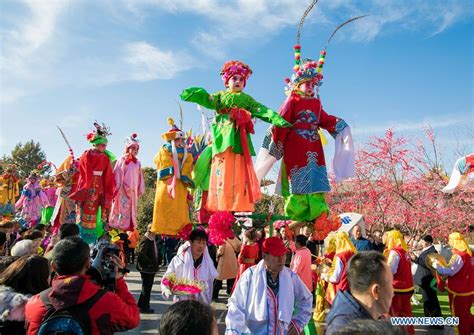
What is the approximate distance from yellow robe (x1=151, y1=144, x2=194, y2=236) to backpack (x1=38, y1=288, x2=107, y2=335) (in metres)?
2.36

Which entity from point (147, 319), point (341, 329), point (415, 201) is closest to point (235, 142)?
point (341, 329)

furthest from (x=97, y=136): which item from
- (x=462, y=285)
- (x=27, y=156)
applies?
(x=27, y=156)

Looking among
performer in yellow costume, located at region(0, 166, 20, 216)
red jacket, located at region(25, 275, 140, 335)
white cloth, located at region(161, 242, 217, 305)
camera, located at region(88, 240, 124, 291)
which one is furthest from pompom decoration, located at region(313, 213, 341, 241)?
performer in yellow costume, located at region(0, 166, 20, 216)

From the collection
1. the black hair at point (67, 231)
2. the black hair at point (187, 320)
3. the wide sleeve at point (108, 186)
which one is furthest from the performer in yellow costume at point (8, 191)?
the black hair at point (187, 320)

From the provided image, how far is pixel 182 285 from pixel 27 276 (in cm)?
222

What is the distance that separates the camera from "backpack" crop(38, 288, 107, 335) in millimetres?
2207

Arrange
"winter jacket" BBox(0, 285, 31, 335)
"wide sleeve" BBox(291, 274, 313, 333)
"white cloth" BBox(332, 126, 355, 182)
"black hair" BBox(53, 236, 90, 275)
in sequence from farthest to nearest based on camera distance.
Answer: "white cloth" BBox(332, 126, 355, 182) < "wide sleeve" BBox(291, 274, 313, 333) < "winter jacket" BBox(0, 285, 31, 335) < "black hair" BBox(53, 236, 90, 275)

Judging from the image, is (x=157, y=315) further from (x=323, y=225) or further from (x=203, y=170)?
(x=323, y=225)

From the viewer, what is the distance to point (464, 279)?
20.2 ft

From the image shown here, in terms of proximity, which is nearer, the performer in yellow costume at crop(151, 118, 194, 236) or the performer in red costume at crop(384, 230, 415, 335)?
the performer in yellow costume at crop(151, 118, 194, 236)

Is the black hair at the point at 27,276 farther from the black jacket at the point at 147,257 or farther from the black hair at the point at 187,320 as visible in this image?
the black jacket at the point at 147,257

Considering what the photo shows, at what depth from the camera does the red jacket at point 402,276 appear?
6246 millimetres

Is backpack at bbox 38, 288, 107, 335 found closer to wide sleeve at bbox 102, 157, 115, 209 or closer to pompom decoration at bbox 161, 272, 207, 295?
pompom decoration at bbox 161, 272, 207, 295

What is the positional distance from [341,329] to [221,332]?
5.47 meters
